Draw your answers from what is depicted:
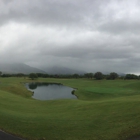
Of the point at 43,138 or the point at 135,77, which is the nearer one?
the point at 43,138

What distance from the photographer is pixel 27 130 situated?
62.2 feet

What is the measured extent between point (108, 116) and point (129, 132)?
6.45 m

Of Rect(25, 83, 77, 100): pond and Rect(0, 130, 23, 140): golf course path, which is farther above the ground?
Rect(0, 130, 23, 140): golf course path

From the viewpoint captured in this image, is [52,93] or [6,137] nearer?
[6,137]

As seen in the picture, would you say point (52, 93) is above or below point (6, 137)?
below

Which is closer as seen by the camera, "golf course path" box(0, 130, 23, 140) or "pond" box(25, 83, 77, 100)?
"golf course path" box(0, 130, 23, 140)

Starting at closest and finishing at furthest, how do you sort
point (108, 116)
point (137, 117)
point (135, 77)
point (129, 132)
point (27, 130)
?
point (129, 132)
point (27, 130)
point (137, 117)
point (108, 116)
point (135, 77)

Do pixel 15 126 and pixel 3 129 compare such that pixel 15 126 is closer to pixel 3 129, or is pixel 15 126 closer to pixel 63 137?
pixel 3 129

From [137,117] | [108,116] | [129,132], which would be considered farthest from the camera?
[108,116]

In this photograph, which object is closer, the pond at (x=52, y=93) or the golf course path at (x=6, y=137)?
the golf course path at (x=6, y=137)

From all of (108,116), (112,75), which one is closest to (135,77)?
(112,75)

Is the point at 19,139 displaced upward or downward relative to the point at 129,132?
downward

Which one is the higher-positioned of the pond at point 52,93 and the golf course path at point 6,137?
the golf course path at point 6,137

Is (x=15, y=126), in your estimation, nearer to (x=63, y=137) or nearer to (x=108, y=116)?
(x=63, y=137)
